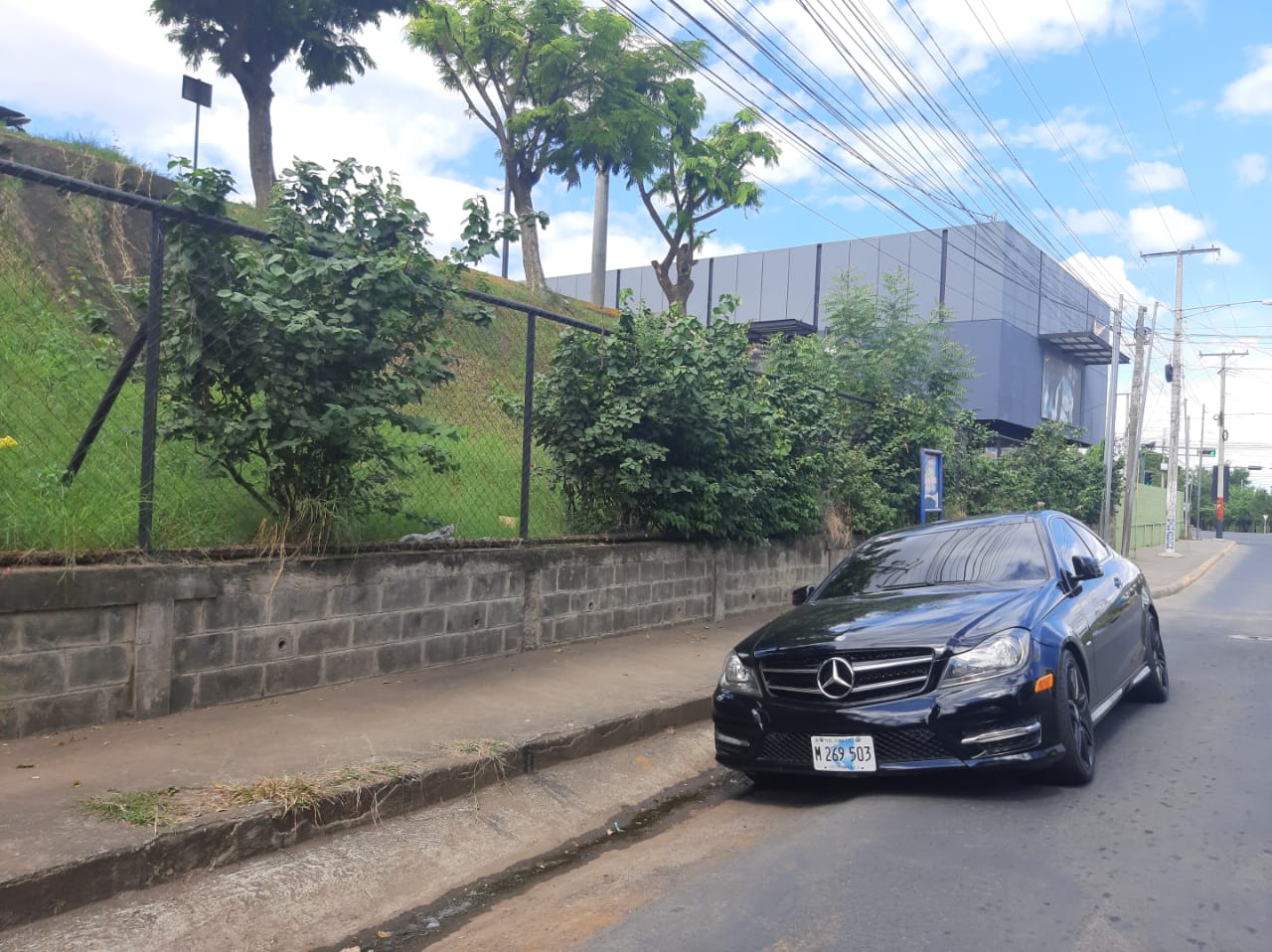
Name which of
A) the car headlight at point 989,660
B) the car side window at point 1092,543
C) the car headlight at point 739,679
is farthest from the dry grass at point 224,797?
the car side window at point 1092,543

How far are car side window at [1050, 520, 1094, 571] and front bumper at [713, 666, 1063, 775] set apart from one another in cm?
157

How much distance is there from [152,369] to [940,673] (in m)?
4.76

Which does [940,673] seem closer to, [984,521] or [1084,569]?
[1084,569]

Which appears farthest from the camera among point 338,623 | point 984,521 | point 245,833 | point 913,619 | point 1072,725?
point 984,521

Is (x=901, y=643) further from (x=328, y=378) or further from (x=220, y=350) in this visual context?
(x=220, y=350)

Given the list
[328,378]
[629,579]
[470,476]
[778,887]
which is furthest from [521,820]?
[629,579]

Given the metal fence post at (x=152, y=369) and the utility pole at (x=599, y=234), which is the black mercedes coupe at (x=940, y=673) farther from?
the utility pole at (x=599, y=234)

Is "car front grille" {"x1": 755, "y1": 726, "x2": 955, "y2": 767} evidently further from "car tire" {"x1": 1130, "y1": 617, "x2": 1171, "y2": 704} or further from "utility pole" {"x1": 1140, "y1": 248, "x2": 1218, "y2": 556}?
"utility pole" {"x1": 1140, "y1": 248, "x2": 1218, "y2": 556}

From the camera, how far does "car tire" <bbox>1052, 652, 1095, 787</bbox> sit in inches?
187

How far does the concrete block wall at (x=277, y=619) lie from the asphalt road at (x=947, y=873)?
264 cm

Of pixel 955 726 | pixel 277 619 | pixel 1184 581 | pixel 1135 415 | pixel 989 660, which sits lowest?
pixel 1184 581

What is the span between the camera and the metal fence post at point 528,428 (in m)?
8.12

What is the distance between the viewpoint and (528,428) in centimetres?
828

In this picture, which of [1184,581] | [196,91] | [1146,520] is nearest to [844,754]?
[196,91]
